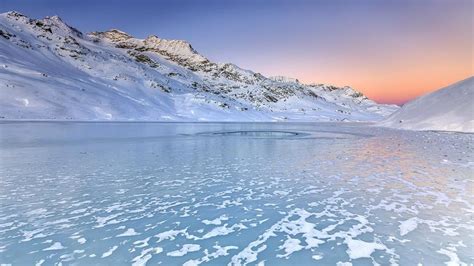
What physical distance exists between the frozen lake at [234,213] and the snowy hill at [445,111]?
30552 mm

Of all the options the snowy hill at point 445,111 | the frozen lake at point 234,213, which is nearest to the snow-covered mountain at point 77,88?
the snowy hill at point 445,111

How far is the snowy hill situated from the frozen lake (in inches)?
1203

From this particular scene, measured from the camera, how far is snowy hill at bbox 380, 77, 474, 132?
44.6 metres

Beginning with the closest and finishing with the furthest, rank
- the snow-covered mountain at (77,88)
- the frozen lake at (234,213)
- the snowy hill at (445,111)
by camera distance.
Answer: the frozen lake at (234,213), the snowy hill at (445,111), the snow-covered mountain at (77,88)

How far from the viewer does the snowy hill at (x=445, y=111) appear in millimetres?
44566

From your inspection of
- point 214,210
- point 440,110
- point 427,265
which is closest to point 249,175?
point 214,210

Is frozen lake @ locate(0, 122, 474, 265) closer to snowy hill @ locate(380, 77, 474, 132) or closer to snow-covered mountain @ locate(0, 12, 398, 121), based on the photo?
snowy hill @ locate(380, 77, 474, 132)

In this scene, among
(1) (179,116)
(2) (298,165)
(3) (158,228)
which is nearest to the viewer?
(3) (158,228)

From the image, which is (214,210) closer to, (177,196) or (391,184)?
(177,196)

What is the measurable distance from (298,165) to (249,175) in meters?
4.08

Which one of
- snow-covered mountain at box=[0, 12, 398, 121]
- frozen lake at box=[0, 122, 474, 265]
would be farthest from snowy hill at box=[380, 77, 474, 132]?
snow-covered mountain at box=[0, 12, 398, 121]

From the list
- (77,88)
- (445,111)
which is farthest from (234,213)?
(77,88)

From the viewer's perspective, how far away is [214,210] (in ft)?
34.9

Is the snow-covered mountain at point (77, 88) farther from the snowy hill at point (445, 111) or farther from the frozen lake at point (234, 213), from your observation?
the frozen lake at point (234, 213)
